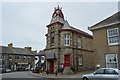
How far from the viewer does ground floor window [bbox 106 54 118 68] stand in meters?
18.6

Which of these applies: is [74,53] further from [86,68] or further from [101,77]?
[101,77]

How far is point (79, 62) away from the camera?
103 feet

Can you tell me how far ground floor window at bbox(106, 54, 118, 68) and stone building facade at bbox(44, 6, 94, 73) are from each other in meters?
10.4

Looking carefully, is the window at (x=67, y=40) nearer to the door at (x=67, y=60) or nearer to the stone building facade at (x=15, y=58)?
the door at (x=67, y=60)

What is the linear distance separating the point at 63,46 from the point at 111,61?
11.6 m

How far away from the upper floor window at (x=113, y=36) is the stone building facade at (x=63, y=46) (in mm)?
10860

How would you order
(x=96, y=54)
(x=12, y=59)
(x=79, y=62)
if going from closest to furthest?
(x=96, y=54) < (x=79, y=62) < (x=12, y=59)

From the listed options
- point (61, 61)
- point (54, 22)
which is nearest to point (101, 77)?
point (61, 61)

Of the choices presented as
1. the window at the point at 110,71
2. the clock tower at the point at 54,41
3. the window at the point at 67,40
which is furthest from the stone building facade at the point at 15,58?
the window at the point at 110,71

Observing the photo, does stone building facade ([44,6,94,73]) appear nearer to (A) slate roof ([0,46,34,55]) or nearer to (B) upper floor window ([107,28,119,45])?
(B) upper floor window ([107,28,119,45])

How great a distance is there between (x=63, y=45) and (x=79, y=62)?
4677mm

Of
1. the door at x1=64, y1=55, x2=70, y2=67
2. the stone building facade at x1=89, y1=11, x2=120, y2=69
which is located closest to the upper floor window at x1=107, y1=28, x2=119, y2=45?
the stone building facade at x1=89, y1=11, x2=120, y2=69

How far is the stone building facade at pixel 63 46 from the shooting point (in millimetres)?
29234

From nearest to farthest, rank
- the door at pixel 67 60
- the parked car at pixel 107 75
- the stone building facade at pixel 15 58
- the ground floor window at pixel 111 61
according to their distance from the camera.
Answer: the parked car at pixel 107 75
the ground floor window at pixel 111 61
the door at pixel 67 60
the stone building facade at pixel 15 58
